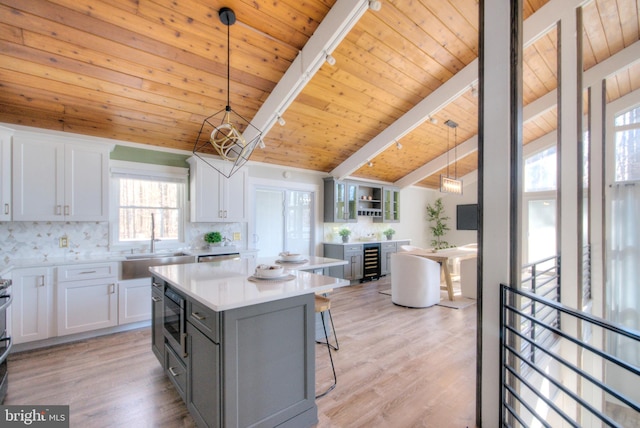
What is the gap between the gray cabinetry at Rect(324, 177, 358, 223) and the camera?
591cm

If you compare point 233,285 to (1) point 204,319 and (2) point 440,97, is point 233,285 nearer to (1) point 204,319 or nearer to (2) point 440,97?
(1) point 204,319

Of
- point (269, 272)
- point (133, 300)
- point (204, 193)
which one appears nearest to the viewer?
point (269, 272)

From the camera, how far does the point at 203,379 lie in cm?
166

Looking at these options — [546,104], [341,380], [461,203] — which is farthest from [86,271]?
[461,203]

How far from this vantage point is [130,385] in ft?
7.64

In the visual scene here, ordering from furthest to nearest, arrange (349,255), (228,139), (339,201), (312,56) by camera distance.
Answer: (339,201) < (349,255) < (312,56) < (228,139)

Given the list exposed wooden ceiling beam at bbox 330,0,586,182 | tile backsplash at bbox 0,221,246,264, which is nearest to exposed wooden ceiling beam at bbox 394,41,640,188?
exposed wooden ceiling beam at bbox 330,0,586,182

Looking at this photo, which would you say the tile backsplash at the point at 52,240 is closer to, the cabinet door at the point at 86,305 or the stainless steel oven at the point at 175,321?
the cabinet door at the point at 86,305

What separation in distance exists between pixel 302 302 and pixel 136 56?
9.36ft

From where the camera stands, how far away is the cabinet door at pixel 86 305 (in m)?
3.05

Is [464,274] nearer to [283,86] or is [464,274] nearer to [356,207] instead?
[356,207]

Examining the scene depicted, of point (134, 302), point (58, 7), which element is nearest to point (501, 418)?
point (134, 302)

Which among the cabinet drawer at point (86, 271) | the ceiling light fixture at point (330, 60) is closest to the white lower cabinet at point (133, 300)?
the cabinet drawer at point (86, 271)

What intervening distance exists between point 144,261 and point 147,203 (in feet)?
3.17
